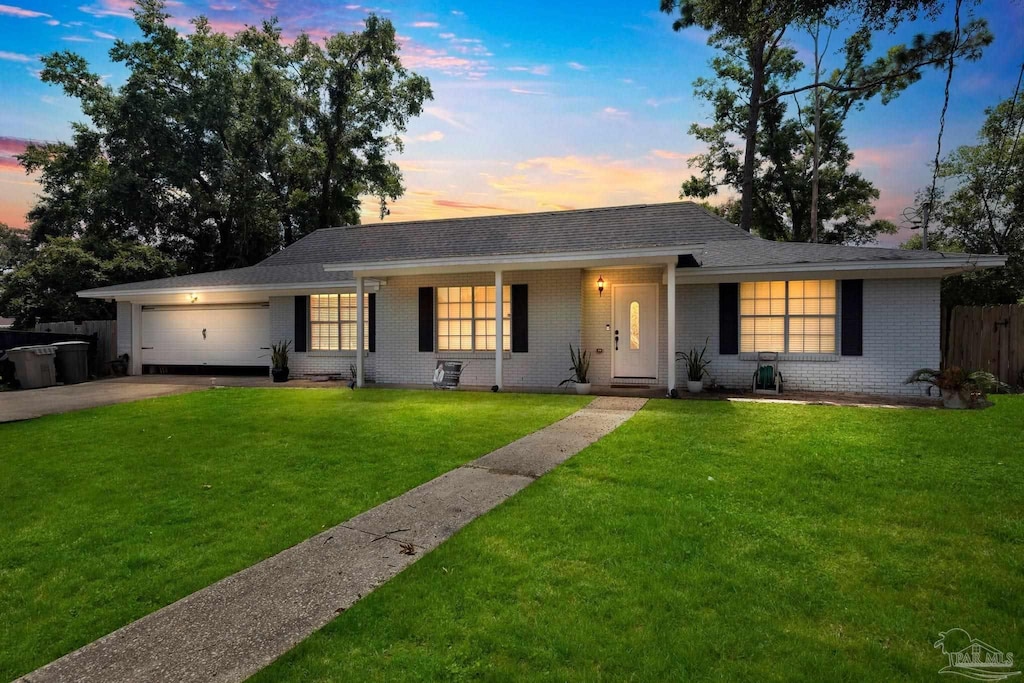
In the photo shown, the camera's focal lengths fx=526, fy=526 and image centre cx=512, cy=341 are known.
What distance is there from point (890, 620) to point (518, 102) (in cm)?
1718

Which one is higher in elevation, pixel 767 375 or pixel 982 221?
pixel 982 221

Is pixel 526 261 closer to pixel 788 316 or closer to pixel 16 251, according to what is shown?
pixel 788 316

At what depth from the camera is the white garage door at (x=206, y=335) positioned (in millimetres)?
14859

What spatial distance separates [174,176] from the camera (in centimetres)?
2367

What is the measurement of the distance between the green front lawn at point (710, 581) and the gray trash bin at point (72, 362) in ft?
49.3

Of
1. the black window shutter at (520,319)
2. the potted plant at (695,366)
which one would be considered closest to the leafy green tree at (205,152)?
the black window shutter at (520,319)

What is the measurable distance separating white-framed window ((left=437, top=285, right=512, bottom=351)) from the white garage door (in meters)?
5.60

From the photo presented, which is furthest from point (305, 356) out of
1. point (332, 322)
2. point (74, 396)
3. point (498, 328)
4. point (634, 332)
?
point (634, 332)

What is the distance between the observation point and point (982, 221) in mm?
19438

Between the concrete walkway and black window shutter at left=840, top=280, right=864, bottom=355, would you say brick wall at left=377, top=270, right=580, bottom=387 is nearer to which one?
black window shutter at left=840, top=280, right=864, bottom=355

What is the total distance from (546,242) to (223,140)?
65.7 ft

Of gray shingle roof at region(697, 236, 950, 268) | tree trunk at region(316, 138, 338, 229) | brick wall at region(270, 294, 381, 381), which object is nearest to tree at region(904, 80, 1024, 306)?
gray shingle roof at region(697, 236, 950, 268)

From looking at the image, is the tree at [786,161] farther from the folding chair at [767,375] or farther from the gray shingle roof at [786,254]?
the folding chair at [767,375]

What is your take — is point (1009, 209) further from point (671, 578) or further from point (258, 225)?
point (258, 225)
